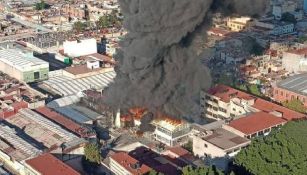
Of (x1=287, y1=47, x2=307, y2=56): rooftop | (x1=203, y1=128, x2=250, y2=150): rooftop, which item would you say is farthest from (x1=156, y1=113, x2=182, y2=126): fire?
(x1=287, y1=47, x2=307, y2=56): rooftop

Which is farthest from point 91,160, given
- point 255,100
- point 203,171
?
point 255,100

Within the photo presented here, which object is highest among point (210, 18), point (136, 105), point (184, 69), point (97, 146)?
point (210, 18)

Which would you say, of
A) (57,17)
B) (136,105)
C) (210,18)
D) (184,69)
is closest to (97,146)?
(136,105)

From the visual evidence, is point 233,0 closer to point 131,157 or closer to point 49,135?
point 131,157

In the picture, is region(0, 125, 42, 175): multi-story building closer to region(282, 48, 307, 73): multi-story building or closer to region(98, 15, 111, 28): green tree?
region(282, 48, 307, 73): multi-story building

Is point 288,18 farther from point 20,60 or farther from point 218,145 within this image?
point 218,145

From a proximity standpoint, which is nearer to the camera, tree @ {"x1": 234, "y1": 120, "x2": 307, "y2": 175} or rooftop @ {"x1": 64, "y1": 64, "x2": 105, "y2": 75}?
tree @ {"x1": 234, "y1": 120, "x2": 307, "y2": 175}

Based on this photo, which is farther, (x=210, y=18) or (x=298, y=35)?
(x=298, y=35)
